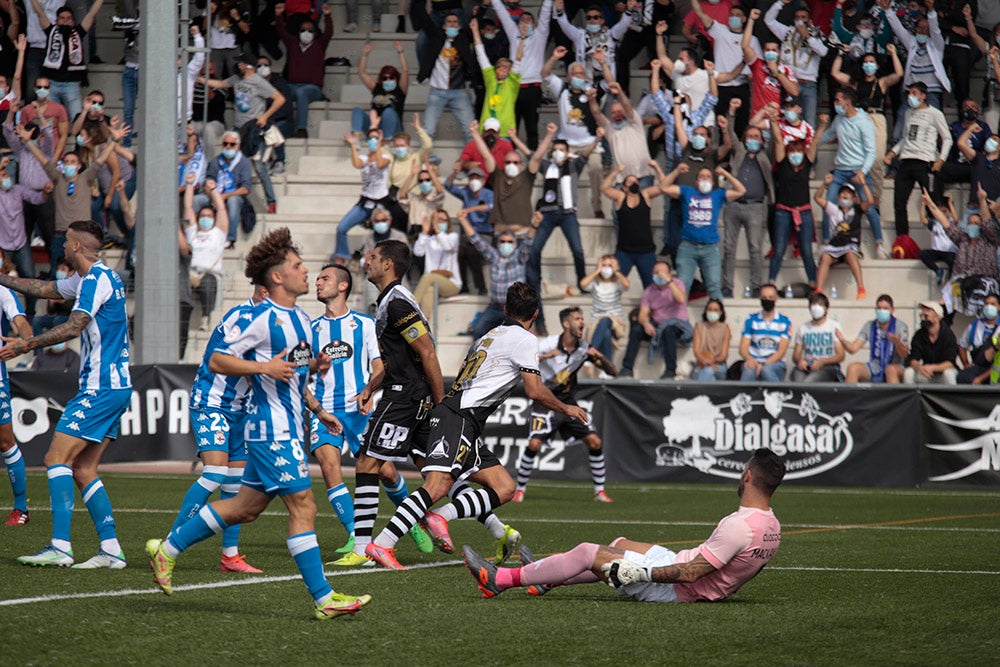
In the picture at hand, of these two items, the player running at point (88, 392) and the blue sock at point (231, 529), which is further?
the blue sock at point (231, 529)

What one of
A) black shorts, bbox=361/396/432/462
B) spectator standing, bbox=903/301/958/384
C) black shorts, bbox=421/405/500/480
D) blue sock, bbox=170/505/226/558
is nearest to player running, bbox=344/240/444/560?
black shorts, bbox=361/396/432/462

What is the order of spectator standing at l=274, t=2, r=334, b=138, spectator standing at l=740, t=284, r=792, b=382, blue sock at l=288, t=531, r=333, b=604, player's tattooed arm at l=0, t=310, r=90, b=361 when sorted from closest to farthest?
blue sock at l=288, t=531, r=333, b=604 → player's tattooed arm at l=0, t=310, r=90, b=361 → spectator standing at l=740, t=284, r=792, b=382 → spectator standing at l=274, t=2, r=334, b=138

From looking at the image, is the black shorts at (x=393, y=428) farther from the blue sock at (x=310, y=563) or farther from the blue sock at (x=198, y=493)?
the blue sock at (x=310, y=563)

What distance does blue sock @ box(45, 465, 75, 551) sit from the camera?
29.9ft

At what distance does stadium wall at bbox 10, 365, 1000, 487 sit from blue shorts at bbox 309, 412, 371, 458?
788 centimetres

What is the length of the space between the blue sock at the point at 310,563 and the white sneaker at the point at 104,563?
8.55ft

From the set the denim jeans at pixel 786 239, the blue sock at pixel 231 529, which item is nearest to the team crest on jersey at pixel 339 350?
the blue sock at pixel 231 529

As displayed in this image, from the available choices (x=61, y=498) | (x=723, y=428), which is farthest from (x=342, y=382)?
(x=723, y=428)

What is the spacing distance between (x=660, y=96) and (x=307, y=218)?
6732 millimetres

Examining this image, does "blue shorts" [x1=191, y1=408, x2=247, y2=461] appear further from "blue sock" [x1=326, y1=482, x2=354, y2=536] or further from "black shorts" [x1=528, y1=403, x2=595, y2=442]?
"black shorts" [x1=528, y1=403, x2=595, y2=442]

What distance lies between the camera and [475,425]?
9.70m

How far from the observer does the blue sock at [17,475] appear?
40.2 feet

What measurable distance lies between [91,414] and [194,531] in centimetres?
215

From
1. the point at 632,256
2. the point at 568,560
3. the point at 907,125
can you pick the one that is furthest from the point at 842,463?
the point at 568,560
